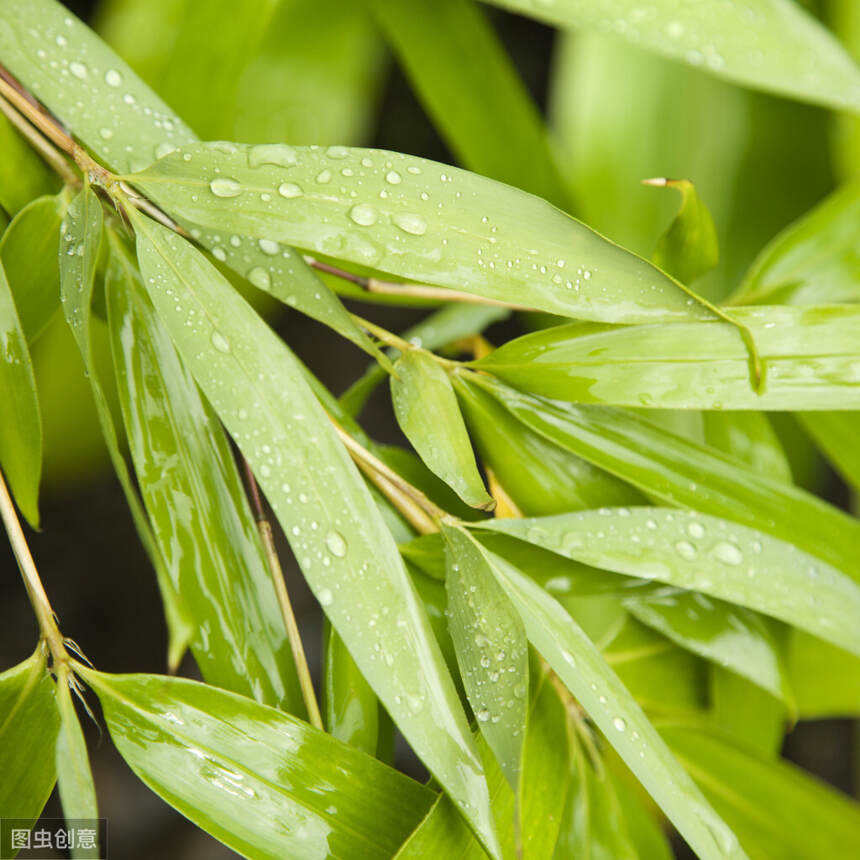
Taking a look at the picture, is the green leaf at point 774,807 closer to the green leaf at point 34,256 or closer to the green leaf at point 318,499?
the green leaf at point 318,499

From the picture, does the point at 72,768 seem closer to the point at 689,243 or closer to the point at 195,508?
the point at 195,508

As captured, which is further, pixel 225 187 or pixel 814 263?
pixel 814 263

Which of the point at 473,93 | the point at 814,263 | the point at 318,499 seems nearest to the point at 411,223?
the point at 318,499

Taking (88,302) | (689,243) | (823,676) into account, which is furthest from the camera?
(823,676)

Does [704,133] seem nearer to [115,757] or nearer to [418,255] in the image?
[418,255]

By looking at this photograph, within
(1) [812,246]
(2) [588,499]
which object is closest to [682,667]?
(2) [588,499]

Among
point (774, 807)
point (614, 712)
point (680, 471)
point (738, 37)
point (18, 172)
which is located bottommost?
point (774, 807)
